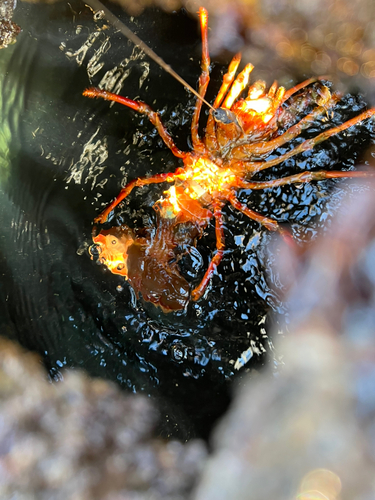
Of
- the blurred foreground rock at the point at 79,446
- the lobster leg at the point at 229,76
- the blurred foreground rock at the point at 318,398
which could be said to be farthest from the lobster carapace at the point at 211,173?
the blurred foreground rock at the point at 79,446

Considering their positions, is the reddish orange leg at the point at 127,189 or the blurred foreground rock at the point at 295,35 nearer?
the blurred foreground rock at the point at 295,35

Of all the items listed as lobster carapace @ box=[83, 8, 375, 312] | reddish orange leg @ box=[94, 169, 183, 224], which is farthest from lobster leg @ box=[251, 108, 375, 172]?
reddish orange leg @ box=[94, 169, 183, 224]

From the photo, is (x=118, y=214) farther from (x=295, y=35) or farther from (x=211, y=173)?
(x=295, y=35)

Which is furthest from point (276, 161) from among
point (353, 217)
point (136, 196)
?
point (136, 196)

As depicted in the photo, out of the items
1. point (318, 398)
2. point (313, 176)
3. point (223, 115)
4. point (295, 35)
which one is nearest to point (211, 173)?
point (223, 115)

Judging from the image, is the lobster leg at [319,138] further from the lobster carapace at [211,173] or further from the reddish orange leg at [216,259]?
the reddish orange leg at [216,259]
